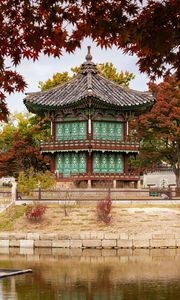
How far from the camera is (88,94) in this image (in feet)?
134

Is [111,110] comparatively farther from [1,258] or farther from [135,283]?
[135,283]

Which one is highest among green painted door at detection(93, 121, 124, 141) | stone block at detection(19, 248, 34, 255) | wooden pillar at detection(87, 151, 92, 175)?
green painted door at detection(93, 121, 124, 141)

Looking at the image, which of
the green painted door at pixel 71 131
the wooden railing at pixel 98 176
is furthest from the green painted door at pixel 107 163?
the green painted door at pixel 71 131

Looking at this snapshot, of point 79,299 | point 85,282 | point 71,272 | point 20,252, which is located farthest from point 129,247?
point 79,299

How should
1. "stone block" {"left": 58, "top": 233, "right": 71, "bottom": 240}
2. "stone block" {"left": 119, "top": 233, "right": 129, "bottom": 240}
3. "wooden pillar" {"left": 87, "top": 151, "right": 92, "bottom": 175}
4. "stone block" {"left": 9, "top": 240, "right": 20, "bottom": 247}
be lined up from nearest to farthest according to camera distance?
"stone block" {"left": 119, "top": 233, "right": 129, "bottom": 240}
"stone block" {"left": 58, "top": 233, "right": 71, "bottom": 240}
"stone block" {"left": 9, "top": 240, "right": 20, "bottom": 247}
"wooden pillar" {"left": 87, "top": 151, "right": 92, "bottom": 175}

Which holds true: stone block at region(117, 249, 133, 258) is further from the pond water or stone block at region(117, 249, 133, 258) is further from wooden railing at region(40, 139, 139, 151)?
wooden railing at region(40, 139, 139, 151)

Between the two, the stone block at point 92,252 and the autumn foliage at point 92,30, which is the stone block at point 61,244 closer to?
the stone block at point 92,252

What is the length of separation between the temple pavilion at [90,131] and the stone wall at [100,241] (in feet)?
39.9

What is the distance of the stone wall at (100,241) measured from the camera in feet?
95.0

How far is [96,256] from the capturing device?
26047 mm

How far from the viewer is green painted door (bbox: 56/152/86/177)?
42844mm

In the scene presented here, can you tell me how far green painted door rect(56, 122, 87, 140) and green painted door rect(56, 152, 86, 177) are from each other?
1.38 metres

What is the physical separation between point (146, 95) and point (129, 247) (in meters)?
19.1

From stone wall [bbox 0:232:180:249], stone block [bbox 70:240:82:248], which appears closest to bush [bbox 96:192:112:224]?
stone wall [bbox 0:232:180:249]
